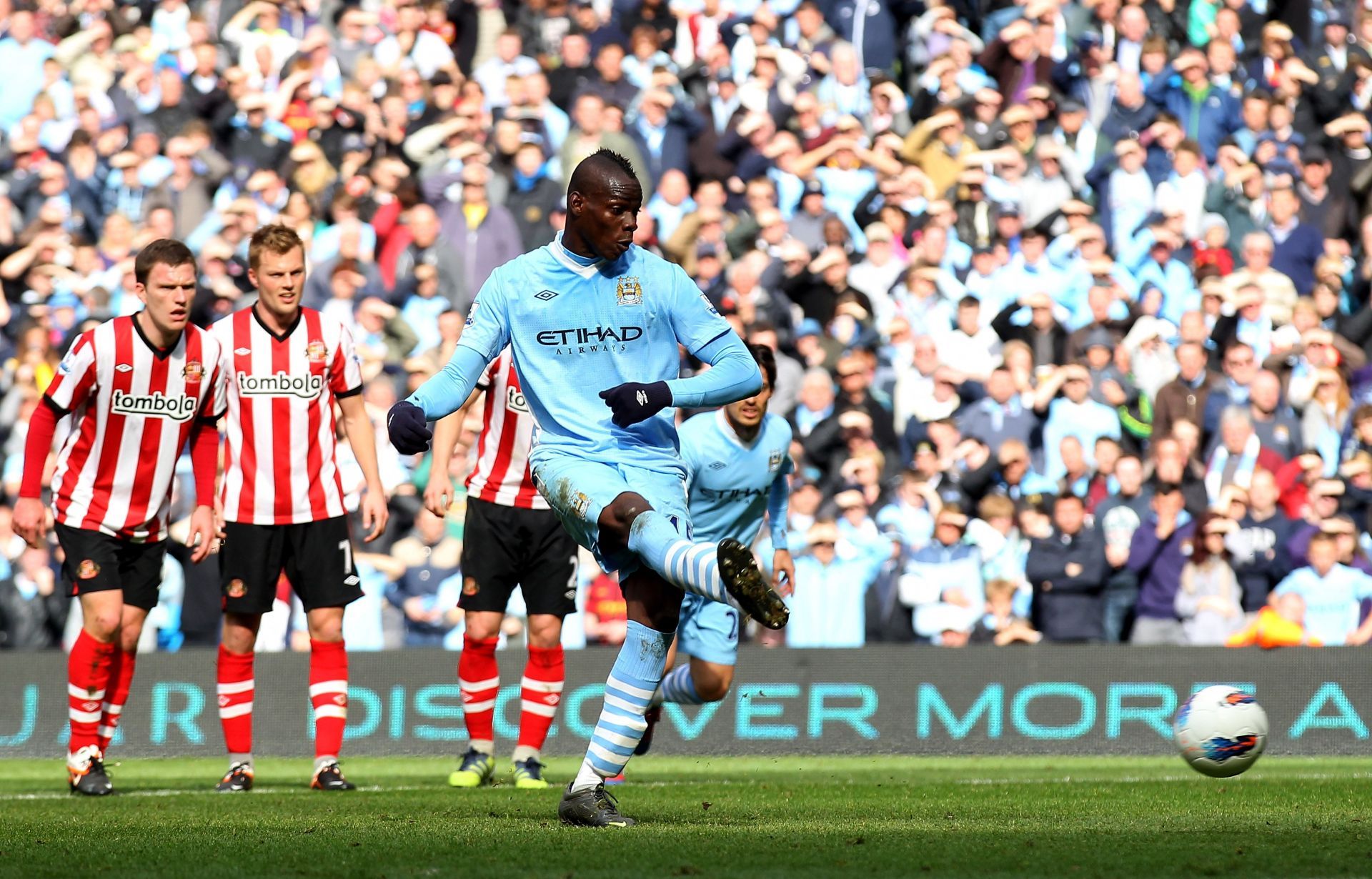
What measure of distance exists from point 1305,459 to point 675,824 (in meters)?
8.89

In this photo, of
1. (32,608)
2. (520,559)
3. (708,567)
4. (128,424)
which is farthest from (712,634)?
(32,608)

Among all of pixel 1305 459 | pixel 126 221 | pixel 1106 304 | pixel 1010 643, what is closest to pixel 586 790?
pixel 1010 643

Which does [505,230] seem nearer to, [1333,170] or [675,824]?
[1333,170]

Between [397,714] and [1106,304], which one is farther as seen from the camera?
[1106,304]

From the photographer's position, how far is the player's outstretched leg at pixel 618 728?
7.16 metres

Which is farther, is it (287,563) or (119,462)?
(287,563)

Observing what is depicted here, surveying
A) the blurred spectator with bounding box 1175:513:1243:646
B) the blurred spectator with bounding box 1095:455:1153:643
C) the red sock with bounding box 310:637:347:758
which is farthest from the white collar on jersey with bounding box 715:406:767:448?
the blurred spectator with bounding box 1175:513:1243:646

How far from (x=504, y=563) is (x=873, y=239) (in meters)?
7.72

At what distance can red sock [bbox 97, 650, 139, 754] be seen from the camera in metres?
10.1

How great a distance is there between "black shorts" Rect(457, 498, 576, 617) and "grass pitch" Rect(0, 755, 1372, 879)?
1033 millimetres

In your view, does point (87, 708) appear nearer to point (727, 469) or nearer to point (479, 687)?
point (479, 687)

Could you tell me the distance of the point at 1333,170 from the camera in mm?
17859

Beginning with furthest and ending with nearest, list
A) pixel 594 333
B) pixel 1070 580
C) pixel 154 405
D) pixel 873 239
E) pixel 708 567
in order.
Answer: pixel 873 239 < pixel 1070 580 < pixel 154 405 < pixel 594 333 < pixel 708 567

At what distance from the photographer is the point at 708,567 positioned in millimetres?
6648
